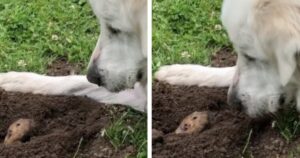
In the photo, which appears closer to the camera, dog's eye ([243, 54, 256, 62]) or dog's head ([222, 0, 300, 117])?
dog's head ([222, 0, 300, 117])

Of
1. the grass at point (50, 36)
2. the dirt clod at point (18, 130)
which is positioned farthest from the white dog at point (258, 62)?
the dirt clod at point (18, 130)

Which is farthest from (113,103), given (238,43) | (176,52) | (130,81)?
(238,43)

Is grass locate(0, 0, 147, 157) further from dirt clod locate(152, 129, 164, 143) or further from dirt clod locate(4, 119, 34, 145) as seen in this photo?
dirt clod locate(4, 119, 34, 145)

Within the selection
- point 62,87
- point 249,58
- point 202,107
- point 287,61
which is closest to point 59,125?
point 62,87

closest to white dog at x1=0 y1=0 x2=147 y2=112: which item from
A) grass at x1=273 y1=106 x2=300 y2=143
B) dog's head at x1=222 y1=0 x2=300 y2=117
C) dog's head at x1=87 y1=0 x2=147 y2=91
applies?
dog's head at x1=87 y1=0 x2=147 y2=91

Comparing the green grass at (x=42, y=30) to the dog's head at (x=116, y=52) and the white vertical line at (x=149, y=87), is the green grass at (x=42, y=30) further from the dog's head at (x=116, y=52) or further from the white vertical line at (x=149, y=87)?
the white vertical line at (x=149, y=87)

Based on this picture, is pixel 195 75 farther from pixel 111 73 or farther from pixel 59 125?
pixel 59 125

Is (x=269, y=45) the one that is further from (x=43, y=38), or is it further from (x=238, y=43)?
(x=43, y=38)
